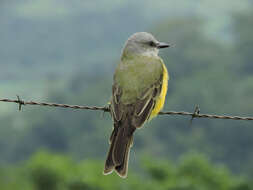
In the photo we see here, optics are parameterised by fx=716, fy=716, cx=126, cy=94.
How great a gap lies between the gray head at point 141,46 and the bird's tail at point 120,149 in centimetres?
148

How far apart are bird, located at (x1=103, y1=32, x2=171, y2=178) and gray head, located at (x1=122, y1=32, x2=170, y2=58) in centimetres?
27

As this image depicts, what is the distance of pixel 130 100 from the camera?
8.07 m


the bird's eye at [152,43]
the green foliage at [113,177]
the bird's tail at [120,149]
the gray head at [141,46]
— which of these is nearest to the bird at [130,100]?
the bird's tail at [120,149]

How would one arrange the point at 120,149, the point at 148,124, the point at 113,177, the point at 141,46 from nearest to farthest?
the point at 120,149
the point at 141,46
the point at 113,177
the point at 148,124

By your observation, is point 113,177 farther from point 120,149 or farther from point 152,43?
point 120,149

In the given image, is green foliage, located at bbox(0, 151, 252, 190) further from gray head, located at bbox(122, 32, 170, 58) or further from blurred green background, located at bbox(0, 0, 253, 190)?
gray head, located at bbox(122, 32, 170, 58)

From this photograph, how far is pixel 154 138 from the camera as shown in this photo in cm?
8619

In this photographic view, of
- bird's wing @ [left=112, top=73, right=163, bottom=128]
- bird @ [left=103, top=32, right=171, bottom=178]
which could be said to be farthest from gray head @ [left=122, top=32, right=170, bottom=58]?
bird's wing @ [left=112, top=73, right=163, bottom=128]

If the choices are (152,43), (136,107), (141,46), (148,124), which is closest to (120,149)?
(136,107)

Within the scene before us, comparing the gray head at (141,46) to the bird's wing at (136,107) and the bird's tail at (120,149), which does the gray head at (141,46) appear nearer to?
the bird's wing at (136,107)

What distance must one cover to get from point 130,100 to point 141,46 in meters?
1.42

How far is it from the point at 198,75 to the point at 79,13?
81.9 meters

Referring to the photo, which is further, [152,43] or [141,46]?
[152,43]

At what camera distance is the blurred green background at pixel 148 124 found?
50.6 m
